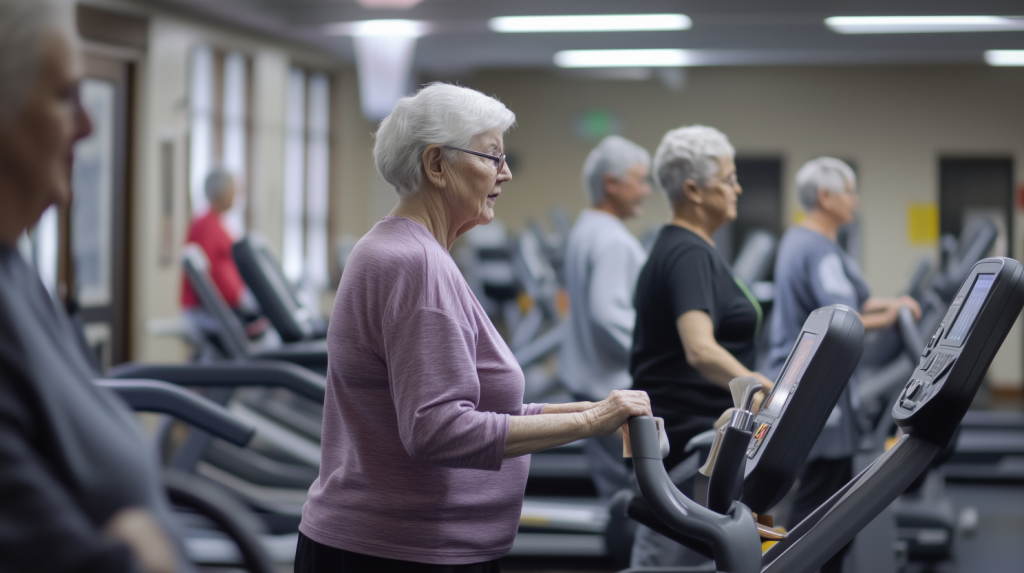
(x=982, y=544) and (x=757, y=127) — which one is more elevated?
(x=757, y=127)

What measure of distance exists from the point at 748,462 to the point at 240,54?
7.39 meters

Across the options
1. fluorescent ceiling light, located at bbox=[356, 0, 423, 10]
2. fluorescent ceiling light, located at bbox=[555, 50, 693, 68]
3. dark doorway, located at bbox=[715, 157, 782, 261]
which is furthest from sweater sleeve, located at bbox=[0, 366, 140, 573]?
dark doorway, located at bbox=[715, 157, 782, 261]

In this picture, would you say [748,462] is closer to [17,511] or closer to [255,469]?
[17,511]

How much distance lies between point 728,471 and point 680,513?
0.09 meters

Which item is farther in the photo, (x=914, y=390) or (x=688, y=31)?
(x=688, y=31)

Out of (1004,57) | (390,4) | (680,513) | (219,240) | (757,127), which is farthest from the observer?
(757,127)

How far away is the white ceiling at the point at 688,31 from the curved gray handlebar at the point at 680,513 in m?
5.51

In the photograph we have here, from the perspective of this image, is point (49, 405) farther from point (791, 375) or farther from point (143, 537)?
point (791, 375)

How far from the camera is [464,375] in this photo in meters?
1.22

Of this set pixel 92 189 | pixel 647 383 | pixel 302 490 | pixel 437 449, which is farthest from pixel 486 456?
pixel 92 189

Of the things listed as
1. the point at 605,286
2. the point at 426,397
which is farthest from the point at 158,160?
the point at 426,397

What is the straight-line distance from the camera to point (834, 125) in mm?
9422

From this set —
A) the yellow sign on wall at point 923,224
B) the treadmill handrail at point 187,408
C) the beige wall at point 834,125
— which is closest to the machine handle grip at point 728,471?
the treadmill handrail at point 187,408

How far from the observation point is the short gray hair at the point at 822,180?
111 inches
